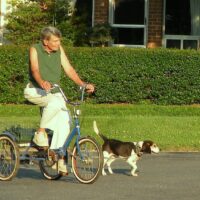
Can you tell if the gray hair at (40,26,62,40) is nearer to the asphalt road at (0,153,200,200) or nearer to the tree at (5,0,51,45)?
the asphalt road at (0,153,200,200)

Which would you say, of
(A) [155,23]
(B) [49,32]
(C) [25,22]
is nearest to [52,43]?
(B) [49,32]

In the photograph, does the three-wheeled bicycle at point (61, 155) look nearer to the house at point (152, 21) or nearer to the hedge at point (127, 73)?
the hedge at point (127, 73)

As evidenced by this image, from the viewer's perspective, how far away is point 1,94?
20.2 meters

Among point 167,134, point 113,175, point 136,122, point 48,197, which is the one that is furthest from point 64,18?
point 48,197

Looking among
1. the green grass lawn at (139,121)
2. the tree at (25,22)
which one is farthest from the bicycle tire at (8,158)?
the tree at (25,22)

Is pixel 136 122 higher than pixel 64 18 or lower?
lower

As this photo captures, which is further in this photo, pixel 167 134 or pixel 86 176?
pixel 167 134

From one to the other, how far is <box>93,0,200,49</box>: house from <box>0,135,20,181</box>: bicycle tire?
13.1 metres

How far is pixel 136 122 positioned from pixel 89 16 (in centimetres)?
763

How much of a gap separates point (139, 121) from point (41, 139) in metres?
6.68

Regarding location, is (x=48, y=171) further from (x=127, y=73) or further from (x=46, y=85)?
(x=127, y=73)

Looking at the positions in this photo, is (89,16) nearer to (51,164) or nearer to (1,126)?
(1,126)

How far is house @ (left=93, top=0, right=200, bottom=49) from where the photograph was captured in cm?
2309

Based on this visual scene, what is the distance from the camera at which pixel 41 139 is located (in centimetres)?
1004
